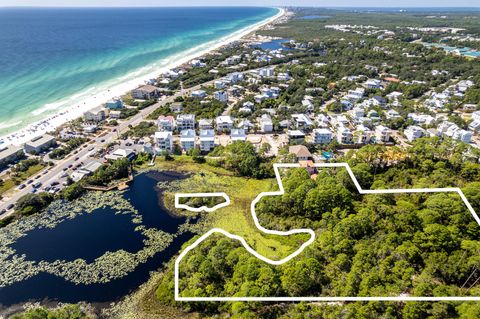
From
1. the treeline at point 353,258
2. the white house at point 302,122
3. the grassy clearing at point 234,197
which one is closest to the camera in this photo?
the treeline at point 353,258

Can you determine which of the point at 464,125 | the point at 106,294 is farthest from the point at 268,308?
the point at 464,125

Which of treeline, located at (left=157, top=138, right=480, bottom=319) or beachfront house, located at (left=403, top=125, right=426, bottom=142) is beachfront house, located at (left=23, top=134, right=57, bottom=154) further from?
beachfront house, located at (left=403, top=125, right=426, bottom=142)

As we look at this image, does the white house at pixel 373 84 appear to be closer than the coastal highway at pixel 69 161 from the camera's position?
No

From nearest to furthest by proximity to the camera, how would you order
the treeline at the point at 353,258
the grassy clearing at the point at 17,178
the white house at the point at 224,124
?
the treeline at the point at 353,258, the grassy clearing at the point at 17,178, the white house at the point at 224,124

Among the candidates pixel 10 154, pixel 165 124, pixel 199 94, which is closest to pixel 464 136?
pixel 165 124

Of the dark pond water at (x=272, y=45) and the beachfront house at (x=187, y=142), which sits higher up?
the dark pond water at (x=272, y=45)

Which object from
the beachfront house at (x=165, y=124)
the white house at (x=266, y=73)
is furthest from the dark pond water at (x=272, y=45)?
the beachfront house at (x=165, y=124)

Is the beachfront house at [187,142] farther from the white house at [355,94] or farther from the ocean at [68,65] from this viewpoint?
the white house at [355,94]
